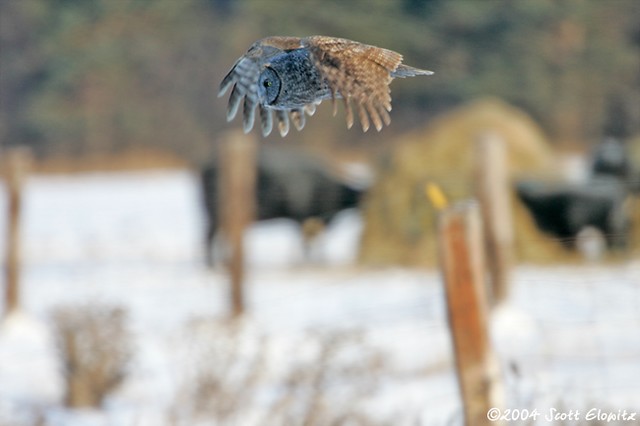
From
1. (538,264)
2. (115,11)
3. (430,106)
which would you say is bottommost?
(538,264)

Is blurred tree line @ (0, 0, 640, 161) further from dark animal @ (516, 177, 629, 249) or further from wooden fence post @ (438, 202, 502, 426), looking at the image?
wooden fence post @ (438, 202, 502, 426)

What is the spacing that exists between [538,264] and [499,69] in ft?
60.2

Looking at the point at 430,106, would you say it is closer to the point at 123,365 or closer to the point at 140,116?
the point at 140,116

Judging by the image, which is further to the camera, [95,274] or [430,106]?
[430,106]

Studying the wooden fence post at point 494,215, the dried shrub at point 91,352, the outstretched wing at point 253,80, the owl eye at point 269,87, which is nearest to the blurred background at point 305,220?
the dried shrub at point 91,352

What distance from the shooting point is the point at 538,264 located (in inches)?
484

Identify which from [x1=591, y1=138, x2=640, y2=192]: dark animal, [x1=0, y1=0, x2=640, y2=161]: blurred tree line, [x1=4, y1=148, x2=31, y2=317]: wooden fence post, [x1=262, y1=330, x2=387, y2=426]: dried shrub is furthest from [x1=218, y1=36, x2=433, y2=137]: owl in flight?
[x1=0, y1=0, x2=640, y2=161]: blurred tree line

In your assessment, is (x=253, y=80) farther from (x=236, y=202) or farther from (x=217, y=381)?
(x=236, y=202)

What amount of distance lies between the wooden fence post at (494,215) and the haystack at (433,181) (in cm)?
274

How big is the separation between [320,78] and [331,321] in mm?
7295

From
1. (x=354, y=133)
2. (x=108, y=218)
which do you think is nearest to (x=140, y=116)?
(x=354, y=133)

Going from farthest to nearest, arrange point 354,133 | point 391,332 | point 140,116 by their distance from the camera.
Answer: point 140,116 → point 354,133 → point 391,332

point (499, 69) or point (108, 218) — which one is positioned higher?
point (499, 69)

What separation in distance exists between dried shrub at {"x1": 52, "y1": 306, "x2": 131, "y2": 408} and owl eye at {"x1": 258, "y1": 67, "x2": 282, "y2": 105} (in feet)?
17.6
